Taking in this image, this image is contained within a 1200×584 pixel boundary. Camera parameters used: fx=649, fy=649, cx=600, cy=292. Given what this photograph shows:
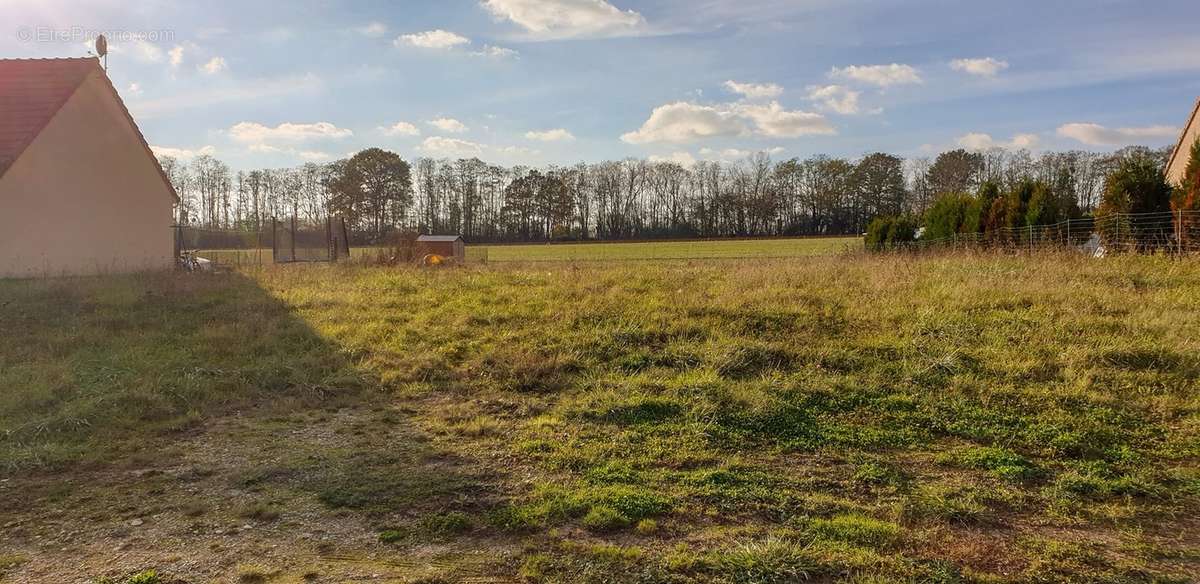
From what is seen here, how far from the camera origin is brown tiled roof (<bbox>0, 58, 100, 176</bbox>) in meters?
14.9

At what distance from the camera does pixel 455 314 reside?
9.74 meters

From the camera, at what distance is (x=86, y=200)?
1612 cm

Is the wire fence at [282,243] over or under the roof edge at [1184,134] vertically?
under

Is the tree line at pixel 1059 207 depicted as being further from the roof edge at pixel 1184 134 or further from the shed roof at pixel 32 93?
the shed roof at pixel 32 93

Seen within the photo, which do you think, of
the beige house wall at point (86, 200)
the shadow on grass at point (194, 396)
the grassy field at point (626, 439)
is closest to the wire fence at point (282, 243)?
the beige house wall at point (86, 200)

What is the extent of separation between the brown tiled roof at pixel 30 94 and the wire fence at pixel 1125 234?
904 inches

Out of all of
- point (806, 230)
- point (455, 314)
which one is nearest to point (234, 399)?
point (455, 314)

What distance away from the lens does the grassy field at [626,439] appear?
326cm

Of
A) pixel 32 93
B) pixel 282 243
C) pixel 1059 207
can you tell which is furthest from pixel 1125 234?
pixel 282 243

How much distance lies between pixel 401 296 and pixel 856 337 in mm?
7784

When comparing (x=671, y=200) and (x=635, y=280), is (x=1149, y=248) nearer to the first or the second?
(x=635, y=280)

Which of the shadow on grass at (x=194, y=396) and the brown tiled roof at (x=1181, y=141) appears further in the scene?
the brown tiled roof at (x=1181, y=141)

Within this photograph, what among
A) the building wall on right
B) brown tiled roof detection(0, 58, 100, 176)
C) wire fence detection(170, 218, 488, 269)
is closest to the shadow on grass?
brown tiled roof detection(0, 58, 100, 176)

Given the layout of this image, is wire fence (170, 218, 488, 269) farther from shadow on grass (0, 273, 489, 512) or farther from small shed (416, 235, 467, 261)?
shadow on grass (0, 273, 489, 512)
